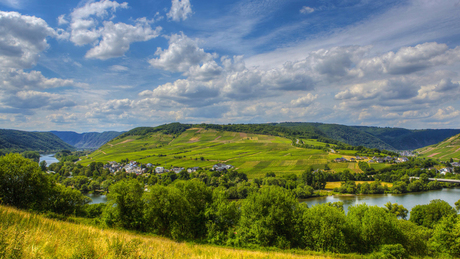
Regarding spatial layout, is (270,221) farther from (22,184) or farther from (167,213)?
(22,184)

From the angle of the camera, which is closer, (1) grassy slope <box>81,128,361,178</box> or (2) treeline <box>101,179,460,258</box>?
(2) treeline <box>101,179,460,258</box>

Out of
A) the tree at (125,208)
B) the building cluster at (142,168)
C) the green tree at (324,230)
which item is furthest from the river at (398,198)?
the tree at (125,208)

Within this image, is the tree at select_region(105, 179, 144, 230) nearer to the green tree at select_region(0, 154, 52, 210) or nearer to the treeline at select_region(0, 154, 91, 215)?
the treeline at select_region(0, 154, 91, 215)

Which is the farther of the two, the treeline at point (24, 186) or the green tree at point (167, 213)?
the treeline at point (24, 186)

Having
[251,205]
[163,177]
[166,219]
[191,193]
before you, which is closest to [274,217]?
[251,205]

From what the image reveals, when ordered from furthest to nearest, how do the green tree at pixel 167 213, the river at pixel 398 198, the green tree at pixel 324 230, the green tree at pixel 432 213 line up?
the river at pixel 398 198 → the green tree at pixel 432 213 → the green tree at pixel 167 213 → the green tree at pixel 324 230

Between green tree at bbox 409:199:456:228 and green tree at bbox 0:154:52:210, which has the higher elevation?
green tree at bbox 0:154:52:210

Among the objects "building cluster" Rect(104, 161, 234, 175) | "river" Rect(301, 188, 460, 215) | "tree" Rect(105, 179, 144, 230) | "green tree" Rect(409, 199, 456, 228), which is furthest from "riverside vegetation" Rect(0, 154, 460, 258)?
"building cluster" Rect(104, 161, 234, 175)

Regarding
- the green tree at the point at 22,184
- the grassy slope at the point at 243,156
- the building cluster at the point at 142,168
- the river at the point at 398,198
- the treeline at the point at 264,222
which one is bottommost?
the river at the point at 398,198

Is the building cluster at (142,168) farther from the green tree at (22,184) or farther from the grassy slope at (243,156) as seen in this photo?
the green tree at (22,184)

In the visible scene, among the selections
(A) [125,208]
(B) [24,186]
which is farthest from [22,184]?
(A) [125,208]

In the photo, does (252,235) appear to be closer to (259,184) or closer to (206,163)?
(259,184)

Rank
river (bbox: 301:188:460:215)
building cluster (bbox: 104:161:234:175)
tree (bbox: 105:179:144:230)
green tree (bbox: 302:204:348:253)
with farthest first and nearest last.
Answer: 1. building cluster (bbox: 104:161:234:175)
2. river (bbox: 301:188:460:215)
3. tree (bbox: 105:179:144:230)
4. green tree (bbox: 302:204:348:253)

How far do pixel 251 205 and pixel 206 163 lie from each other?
9346cm
